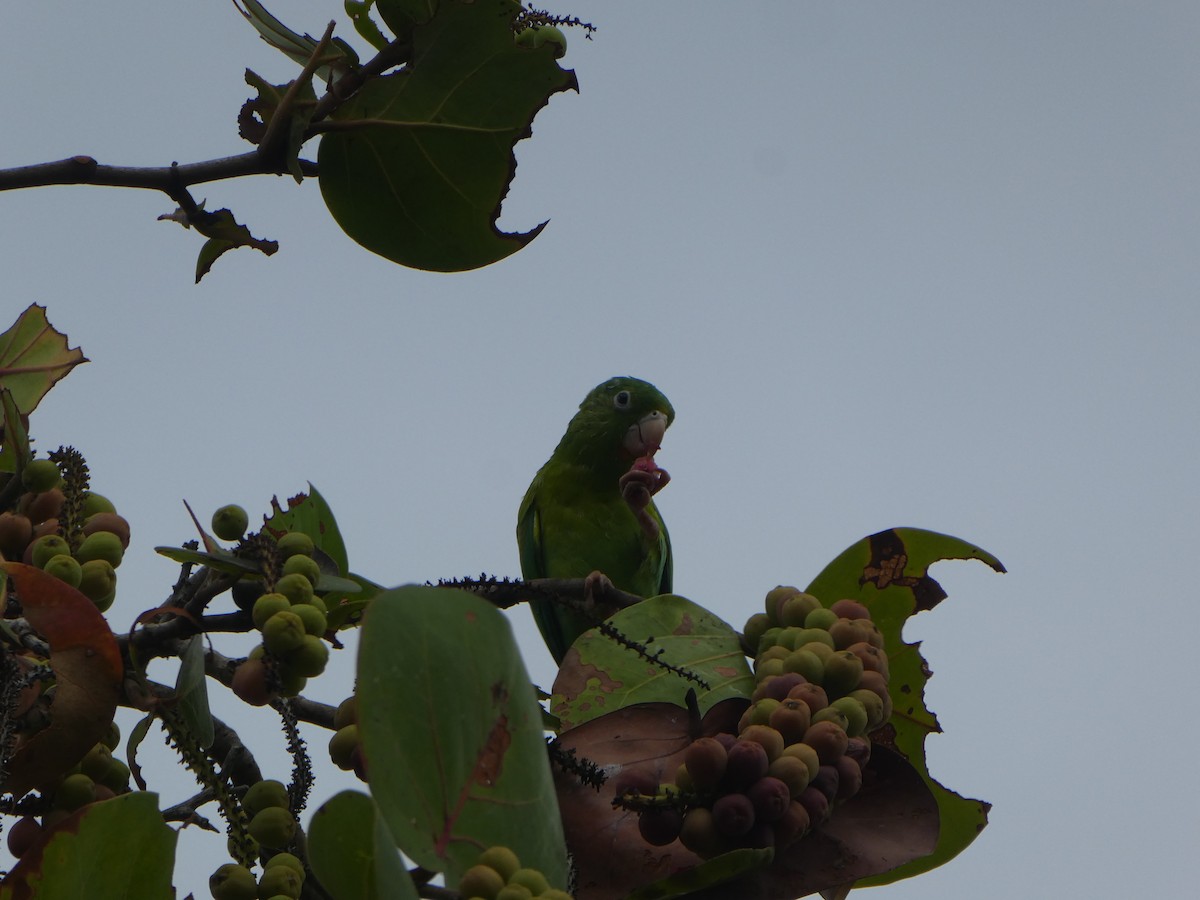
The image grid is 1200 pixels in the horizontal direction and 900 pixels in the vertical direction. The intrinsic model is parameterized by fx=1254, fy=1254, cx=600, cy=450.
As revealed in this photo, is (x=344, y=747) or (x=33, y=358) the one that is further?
(x=33, y=358)

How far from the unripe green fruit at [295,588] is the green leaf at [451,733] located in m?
0.29

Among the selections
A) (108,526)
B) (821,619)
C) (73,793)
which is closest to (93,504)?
(108,526)

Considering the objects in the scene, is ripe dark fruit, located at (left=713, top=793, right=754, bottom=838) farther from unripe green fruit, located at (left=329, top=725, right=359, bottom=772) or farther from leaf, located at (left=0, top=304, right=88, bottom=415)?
leaf, located at (left=0, top=304, right=88, bottom=415)

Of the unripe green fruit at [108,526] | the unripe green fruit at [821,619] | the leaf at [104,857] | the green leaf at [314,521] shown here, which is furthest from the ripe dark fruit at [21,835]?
the unripe green fruit at [821,619]

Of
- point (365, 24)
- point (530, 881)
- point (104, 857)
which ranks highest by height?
point (365, 24)

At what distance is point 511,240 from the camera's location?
4.13ft

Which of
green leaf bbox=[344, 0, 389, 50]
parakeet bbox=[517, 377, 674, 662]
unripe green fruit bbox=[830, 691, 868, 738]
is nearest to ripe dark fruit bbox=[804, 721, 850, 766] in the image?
unripe green fruit bbox=[830, 691, 868, 738]

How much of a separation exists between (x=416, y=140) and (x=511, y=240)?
136mm

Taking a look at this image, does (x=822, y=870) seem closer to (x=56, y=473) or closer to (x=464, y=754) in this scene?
(x=464, y=754)

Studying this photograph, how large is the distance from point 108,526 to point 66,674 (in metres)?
0.18

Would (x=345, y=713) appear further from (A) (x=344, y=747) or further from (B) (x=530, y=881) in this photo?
(B) (x=530, y=881)

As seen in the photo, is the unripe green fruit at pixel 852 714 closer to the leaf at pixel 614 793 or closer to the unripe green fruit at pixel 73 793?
the leaf at pixel 614 793

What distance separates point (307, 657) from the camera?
923 mm

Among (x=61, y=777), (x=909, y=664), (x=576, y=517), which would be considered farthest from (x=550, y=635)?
(x=61, y=777)
